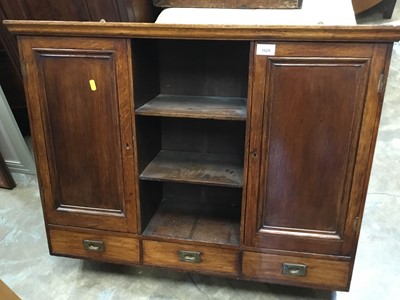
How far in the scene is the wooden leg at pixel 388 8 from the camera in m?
3.42

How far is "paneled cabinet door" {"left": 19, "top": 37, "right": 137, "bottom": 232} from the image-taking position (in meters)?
1.32

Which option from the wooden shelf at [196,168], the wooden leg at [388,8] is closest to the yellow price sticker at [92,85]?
the wooden shelf at [196,168]

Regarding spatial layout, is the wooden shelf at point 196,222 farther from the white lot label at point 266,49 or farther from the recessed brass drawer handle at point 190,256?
the white lot label at point 266,49

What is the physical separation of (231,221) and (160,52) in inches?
36.0

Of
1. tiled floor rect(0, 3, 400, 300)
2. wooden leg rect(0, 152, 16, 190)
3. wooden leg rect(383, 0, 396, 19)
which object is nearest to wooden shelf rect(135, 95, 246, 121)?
tiled floor rect(0, 3, 400, 300)

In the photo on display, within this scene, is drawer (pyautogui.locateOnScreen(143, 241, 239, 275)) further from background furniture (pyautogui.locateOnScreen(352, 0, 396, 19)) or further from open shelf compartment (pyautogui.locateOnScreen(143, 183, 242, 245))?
background furniture (pyautogui.locateOnScreen(352, 0, 396, 19))

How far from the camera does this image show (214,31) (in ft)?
3.91

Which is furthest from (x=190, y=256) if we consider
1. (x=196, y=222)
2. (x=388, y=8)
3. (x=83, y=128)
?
(x=388, y=8)

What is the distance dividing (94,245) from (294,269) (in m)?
0.93

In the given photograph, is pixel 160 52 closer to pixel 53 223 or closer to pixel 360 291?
pixel 53 223

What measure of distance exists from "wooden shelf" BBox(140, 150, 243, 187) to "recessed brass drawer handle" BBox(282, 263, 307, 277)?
407 millimetres

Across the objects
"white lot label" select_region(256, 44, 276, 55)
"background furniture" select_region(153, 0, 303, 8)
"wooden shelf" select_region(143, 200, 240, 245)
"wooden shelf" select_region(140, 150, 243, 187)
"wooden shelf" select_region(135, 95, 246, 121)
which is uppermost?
"background furniture" select_region(153, 0, 303, 8)

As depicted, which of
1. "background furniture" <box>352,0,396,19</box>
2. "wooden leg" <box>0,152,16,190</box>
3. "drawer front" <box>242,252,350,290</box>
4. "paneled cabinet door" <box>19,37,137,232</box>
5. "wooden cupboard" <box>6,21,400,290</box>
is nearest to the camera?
"wooden cupboard" <box>6,21,400,290</box>

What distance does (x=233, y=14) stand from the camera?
139 centimetres
